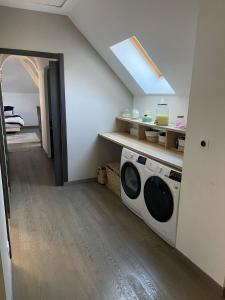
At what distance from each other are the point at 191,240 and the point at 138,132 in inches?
69.3

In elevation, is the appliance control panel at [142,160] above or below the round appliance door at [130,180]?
above

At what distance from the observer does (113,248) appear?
225 cm

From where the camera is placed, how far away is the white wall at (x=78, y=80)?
2958mm

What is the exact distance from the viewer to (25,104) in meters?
8.75

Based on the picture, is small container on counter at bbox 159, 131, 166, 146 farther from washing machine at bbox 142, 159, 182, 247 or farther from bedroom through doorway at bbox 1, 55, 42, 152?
bedroom through doorway at bbox 1, 55, 42, 152

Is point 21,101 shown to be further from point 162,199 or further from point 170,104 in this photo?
point 162,199

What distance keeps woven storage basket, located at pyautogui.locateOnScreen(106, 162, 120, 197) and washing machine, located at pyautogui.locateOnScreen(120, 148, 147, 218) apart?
0.83ft

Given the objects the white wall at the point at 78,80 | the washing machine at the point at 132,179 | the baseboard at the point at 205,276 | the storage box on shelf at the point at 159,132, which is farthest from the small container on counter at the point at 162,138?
the baseboard at the point at 205,276

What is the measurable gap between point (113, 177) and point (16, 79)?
5.90 meters

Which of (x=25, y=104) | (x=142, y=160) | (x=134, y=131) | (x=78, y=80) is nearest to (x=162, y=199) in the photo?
(x=142, y=160)

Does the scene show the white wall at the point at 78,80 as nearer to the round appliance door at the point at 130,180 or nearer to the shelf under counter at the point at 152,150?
the shelf under counter at the point at 152,150

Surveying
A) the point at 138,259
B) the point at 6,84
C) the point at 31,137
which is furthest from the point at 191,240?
the point at 6,84

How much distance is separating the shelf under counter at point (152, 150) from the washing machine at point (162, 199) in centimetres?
6

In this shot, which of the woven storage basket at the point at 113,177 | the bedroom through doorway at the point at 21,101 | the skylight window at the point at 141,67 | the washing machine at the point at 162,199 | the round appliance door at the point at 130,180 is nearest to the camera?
the washing machine at the point at 162,199
